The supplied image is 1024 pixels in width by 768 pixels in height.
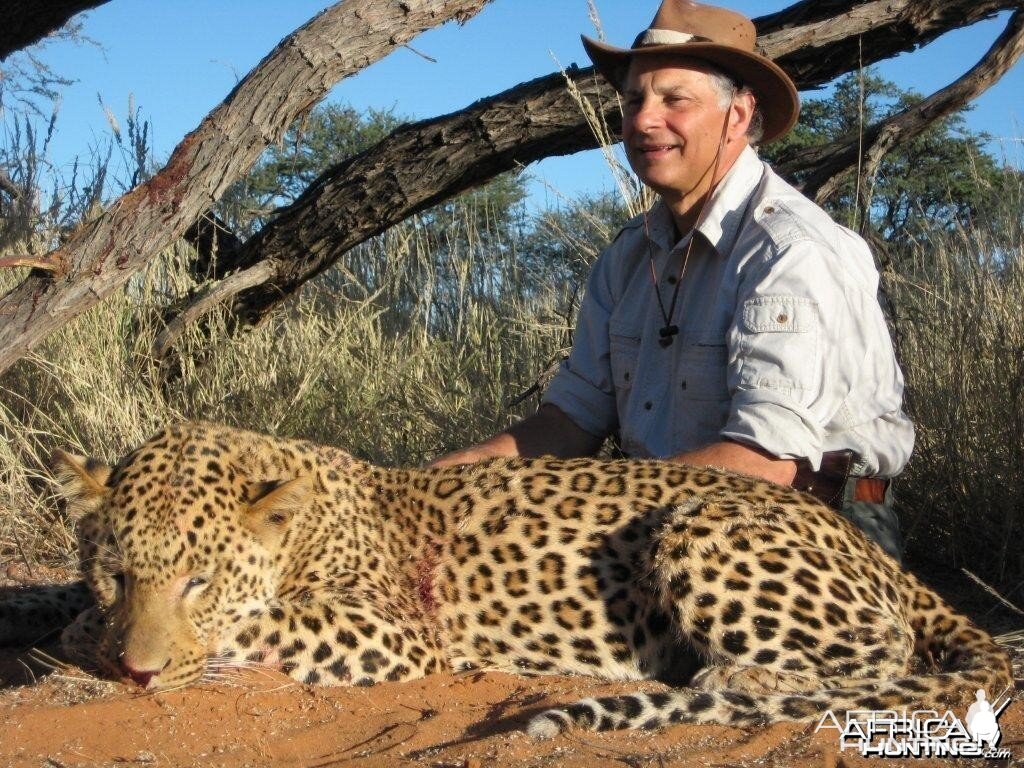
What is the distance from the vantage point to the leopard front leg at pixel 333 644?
4.01m

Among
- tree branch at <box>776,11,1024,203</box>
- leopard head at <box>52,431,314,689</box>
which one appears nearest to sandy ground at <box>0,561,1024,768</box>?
leopard head at <box>52,431,314,689</box>

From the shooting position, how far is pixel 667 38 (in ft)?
16.9

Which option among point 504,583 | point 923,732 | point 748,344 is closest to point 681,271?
point 748,344

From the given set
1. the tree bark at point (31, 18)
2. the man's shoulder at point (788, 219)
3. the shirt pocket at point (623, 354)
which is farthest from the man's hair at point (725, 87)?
the tree bark at point (31, 18)

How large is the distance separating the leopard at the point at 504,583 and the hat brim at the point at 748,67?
70.9 inches

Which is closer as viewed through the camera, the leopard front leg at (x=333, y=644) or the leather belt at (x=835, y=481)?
the leopard front leg at (x=333, y=644)

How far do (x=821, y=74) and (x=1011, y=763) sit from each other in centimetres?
483

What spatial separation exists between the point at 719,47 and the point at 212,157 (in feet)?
7.34

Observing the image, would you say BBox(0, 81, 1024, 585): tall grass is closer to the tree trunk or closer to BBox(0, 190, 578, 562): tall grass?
BBox(0, 190, 578, 562): tall grass

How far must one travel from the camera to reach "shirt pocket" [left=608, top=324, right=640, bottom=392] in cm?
546

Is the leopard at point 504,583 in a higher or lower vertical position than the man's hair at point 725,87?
lower

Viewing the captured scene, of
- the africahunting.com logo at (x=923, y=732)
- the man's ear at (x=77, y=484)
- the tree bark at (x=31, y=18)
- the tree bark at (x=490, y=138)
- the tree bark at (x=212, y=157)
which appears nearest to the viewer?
the africahunting.com logo at (x=923, y=732)

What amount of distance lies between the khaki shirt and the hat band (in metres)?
0.53

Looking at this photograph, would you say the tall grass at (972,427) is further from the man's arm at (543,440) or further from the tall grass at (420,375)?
the man's arm at (543,440)
